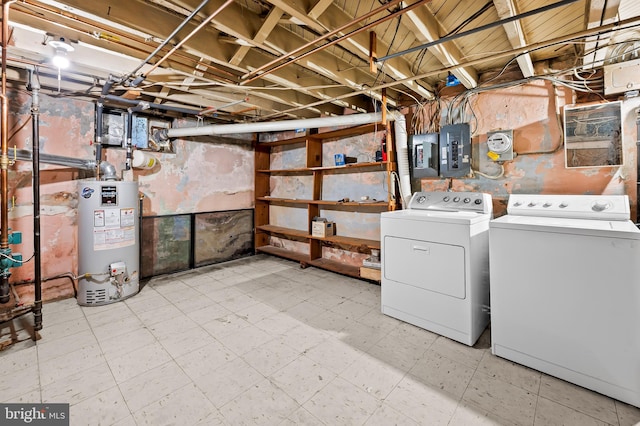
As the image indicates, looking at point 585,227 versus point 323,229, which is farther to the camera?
point 323,229

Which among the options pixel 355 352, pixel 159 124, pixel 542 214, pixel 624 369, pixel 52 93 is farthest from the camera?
pixel 159 124

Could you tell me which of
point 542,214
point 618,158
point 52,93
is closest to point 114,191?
point 52,93

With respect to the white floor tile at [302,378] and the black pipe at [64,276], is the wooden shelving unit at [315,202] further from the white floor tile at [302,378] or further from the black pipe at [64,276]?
the black pipe at [64,276]

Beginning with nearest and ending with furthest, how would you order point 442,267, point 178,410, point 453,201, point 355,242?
point 178,410 → point 442,267 → point 453,201 → point 355,242

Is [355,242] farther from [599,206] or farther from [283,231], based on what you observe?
[599,206]

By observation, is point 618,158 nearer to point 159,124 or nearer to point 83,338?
point 83,338

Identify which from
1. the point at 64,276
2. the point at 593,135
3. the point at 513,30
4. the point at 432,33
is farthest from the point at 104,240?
the point at 593,135

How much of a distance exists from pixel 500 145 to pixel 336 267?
2.39 m

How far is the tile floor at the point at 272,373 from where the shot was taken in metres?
1.53

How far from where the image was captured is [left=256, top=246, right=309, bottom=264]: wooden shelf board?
169 inches

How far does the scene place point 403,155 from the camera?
124 inches

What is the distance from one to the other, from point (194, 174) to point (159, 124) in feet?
2.62

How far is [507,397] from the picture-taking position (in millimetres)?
1642

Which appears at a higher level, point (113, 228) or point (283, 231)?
point (113, 228)
